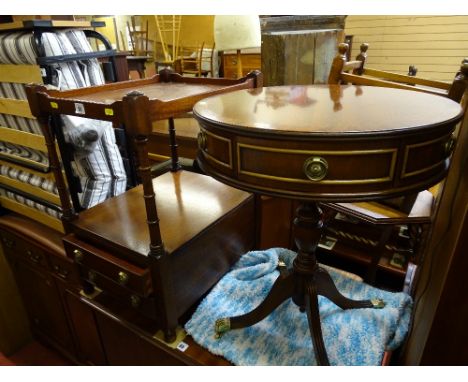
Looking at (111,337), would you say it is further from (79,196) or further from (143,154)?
(143,154)

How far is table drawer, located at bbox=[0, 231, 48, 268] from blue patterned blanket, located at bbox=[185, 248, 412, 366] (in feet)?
2.65

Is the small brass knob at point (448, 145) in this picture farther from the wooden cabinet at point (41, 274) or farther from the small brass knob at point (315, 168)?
the wooden cabinet at point (41, 274)

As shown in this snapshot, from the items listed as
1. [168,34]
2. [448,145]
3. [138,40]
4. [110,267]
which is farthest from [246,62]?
[448,145]

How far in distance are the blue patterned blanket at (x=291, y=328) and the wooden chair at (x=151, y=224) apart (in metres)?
0.07

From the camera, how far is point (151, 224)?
791 millimetres

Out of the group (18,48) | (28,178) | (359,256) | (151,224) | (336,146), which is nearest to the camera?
(336,146)

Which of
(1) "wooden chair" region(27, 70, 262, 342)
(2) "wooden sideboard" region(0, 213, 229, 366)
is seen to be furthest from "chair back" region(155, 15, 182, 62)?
(1) "wooden chair" region(27, 70, 262, 342)

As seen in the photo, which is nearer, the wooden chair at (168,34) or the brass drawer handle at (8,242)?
the brass drawer handle at (8,242)

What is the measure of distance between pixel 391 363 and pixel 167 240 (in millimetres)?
797

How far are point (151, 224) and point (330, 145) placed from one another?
47cm

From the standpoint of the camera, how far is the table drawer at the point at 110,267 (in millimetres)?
860

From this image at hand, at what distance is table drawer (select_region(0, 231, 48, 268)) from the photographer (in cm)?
140

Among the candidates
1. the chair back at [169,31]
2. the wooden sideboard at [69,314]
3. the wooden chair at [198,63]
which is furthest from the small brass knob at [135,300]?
the chair back at [169,31]

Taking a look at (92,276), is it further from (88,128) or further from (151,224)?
(88,128)
